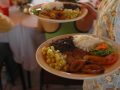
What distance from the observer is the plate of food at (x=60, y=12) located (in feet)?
3.98

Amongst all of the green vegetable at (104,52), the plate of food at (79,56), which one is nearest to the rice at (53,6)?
the plate of food at (79,56)

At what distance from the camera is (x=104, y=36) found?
0.92 metres

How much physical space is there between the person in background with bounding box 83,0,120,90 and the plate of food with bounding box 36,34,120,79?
0.11 ft

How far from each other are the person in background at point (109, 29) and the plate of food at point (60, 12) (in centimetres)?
28

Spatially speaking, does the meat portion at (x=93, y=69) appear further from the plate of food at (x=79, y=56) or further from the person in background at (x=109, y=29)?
the person in background at (x=109, y=29)

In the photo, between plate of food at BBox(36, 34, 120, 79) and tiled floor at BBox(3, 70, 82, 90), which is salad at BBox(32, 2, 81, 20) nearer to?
plate of food at BBox(36, 34, 120, 79)

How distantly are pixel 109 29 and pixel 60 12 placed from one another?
17.6 inches

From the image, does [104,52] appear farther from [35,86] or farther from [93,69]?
[35,86]

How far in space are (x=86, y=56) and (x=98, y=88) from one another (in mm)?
172

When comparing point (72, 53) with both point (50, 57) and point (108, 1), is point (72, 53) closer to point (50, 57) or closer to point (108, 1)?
point (50, 57)

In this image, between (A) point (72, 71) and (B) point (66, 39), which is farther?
(B) point (66, 39)

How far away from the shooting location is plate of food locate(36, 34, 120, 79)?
822mm

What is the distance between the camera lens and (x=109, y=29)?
0.87m

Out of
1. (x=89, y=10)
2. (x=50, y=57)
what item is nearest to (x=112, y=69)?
(x=50, y=57)
